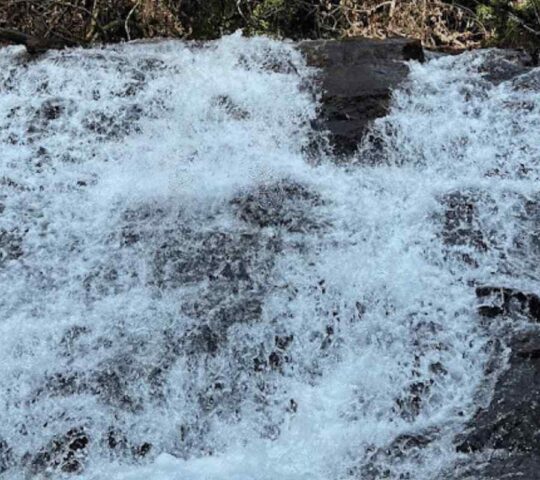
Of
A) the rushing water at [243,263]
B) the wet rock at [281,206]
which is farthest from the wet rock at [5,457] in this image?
the wet rock at [281,206]

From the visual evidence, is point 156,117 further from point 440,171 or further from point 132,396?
point 132,396

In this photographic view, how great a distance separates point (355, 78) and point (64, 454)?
2963 millimetres

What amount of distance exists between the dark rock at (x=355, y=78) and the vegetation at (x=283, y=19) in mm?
1244

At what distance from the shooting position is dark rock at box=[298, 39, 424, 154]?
4648 mm

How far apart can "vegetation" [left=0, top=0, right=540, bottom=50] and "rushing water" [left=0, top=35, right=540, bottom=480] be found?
1213 millimetres

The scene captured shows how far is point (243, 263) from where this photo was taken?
3873mm

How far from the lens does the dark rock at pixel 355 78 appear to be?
4.65 metres

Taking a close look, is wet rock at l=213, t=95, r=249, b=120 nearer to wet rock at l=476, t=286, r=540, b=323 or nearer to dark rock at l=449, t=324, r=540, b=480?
wet rock at l=476, t=286, r=540, b=323

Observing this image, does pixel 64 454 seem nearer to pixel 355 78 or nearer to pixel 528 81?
pixel 355 78

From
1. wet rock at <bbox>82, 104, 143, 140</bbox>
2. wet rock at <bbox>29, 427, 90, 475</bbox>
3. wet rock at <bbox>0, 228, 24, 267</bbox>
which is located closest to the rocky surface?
wet rock at <bbox>29, 427, 90, 475</bbox>

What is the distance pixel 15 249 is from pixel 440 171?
93.7 inches

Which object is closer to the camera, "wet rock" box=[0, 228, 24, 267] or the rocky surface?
the rocky surface

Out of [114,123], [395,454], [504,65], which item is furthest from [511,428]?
[114,123]

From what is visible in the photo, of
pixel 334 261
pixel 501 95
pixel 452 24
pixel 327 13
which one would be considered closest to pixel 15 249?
pixel 334 261
